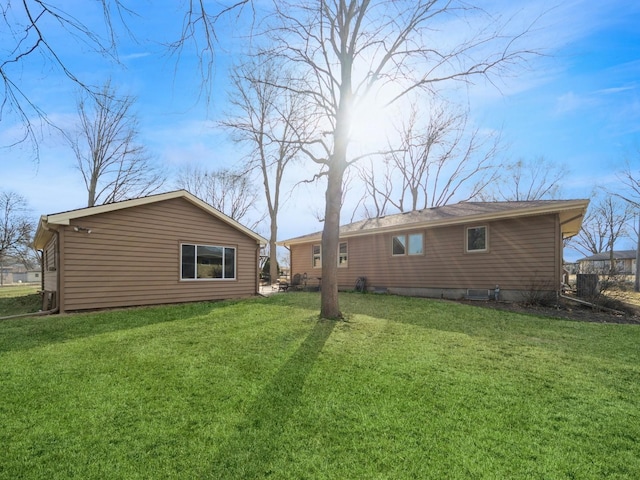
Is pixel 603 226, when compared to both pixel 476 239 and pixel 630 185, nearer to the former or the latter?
pixel 630 185

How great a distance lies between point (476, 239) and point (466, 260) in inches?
32.0

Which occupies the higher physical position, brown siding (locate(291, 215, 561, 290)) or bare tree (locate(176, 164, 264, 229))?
bare tree (locate(176, 164, 264, 229))

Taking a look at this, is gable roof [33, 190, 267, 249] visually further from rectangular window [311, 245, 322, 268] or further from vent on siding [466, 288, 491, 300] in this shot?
vent on siding [466, 288, 491, 300]

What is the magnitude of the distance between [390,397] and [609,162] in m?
29.5

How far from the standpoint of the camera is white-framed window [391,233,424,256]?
12966 millimetres

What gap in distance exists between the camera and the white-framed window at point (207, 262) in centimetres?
1050

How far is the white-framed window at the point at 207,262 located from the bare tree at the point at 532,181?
2496 centimetres

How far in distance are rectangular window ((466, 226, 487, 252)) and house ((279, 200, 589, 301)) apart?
0.11ft

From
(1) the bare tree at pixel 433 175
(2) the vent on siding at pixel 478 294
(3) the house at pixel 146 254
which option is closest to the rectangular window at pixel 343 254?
(3) the house at pixel 146 254

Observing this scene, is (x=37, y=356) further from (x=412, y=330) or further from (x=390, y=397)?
(x=412, y=330)

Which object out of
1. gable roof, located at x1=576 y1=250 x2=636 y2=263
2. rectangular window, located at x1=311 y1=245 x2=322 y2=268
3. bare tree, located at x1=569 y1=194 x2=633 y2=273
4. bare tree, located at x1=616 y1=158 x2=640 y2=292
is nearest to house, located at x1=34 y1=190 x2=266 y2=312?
rectangular window, located at x1=311 y1=245 x2=322 y2=268

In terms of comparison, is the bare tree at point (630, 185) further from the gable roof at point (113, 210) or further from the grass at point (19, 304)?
the grass at point (19, 304)

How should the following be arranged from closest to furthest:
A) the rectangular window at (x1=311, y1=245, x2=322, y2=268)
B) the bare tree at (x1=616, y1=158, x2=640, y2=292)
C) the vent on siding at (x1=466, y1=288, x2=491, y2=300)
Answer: the vent on siding at (x1=466, y1=288, x2=491, y2=300) < the rectangular window at (x1=311, y1=245, x2=322, y2=268) < the bare tree at (x1=616, y1=158, x2=640, y2=292)

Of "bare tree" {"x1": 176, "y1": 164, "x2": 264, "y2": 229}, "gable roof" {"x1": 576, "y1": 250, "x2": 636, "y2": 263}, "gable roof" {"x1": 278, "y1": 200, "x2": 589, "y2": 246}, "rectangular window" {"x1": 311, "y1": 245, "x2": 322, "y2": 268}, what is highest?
"bare tree" {"x1": 176, "y1": 164, "x2": 264, "y2": 229}
